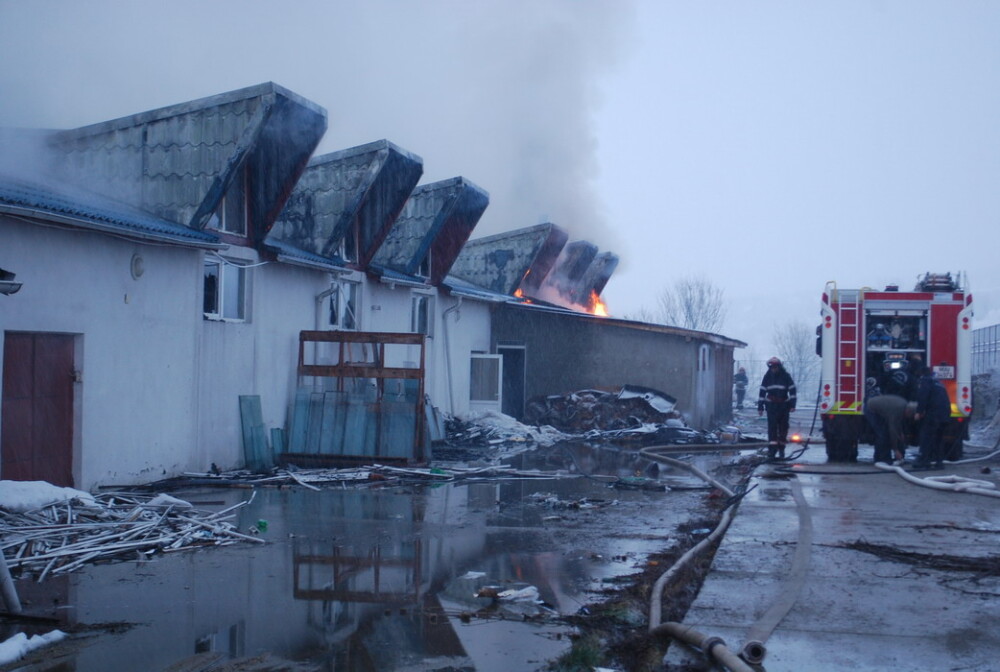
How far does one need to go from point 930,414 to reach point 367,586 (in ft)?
34.8

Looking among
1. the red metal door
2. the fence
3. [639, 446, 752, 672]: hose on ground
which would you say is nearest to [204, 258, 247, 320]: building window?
the red metal door

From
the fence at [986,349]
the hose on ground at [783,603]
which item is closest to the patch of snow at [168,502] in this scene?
the hose on ground at [783,603]

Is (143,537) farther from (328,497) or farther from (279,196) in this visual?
(279,196)

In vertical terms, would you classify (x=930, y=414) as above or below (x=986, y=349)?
below

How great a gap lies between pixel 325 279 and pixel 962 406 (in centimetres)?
1148

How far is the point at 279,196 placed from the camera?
15336 mm

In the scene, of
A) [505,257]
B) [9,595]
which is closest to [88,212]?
[9,595]

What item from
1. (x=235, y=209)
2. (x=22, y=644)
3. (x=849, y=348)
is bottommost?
(x=22, y=644)

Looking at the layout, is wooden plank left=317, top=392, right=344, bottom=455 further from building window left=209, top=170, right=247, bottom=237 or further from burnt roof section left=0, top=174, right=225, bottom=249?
burnt roof section left=0, top=174, right=225, bottom=249

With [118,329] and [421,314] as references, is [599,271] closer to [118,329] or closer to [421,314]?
[421,314]

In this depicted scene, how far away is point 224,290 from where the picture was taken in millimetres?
14438

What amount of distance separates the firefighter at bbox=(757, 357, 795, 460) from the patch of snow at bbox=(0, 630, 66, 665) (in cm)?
1261

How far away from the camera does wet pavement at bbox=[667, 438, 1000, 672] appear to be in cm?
537

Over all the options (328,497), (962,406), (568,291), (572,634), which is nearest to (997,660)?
(572,634)
